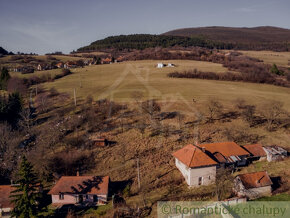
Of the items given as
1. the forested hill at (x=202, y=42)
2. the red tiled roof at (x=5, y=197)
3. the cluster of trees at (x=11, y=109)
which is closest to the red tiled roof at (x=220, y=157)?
the red tiled roof at (x=5, y=197)

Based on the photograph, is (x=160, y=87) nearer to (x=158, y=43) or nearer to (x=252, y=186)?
(x=252, y=186)

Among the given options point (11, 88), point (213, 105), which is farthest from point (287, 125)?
point (11, 88)

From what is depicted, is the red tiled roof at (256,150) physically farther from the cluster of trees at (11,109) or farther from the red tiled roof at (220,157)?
the cluster of trees at (11,109)

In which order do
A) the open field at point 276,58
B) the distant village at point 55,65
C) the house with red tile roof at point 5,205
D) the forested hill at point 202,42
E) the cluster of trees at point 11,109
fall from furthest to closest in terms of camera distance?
the forested hill at point 202,42, the open field at point 276,58, the distant village at point 55,65, the cluster of trees at point 11,109, the house with red tile roof at point 5,205

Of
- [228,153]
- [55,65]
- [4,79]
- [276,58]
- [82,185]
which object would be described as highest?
[276,58]

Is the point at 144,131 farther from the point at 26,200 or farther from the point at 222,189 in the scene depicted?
the point at 26,200

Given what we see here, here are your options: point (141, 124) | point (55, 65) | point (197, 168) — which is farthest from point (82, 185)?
point (55, 65)
